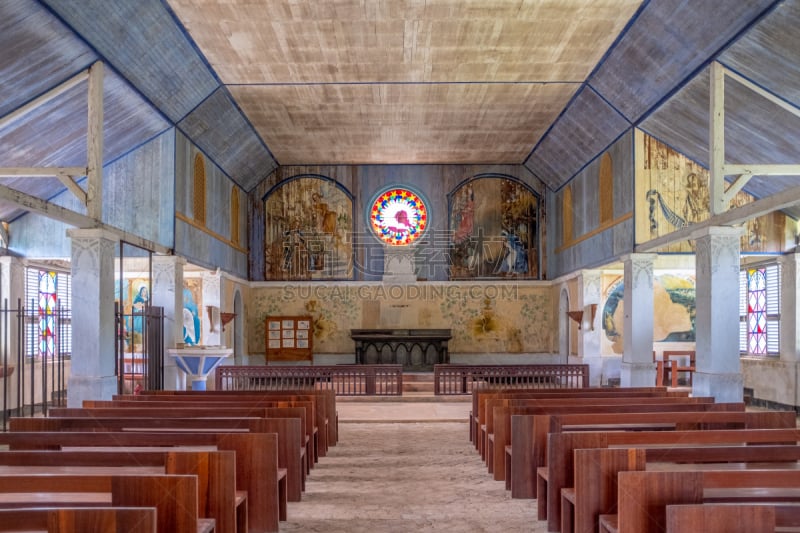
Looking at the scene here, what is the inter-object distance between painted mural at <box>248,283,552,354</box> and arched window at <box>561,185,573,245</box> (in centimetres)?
217

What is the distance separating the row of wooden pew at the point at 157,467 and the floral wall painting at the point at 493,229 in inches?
504

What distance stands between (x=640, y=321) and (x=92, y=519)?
1224 cm

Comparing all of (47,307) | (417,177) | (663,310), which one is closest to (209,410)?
(47,307)

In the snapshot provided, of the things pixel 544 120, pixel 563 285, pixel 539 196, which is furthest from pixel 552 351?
pixel 544 120

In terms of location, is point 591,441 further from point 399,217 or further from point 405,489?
point 399,217

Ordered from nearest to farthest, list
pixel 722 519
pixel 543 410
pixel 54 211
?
1. pixel 722 519
2. pixel 543 410
3. pixel 54 211

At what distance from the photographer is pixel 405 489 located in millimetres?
6809

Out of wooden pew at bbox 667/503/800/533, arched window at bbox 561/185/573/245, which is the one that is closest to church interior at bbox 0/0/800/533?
wooden pew at bbox 667/503/800/533

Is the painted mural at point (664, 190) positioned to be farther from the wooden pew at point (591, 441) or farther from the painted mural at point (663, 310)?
the wooden pew at point (591, 441)

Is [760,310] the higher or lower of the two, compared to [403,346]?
higher

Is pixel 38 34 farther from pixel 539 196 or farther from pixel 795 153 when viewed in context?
pixel 539 196

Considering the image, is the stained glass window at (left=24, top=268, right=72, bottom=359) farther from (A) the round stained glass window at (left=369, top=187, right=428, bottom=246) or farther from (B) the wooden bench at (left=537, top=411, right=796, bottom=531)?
(B) the wooden bench at (left=537, top=411, right=796, bottom=531)

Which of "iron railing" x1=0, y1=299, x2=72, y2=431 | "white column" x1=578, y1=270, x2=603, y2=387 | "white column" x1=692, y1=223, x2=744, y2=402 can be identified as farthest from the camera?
"white column" x1=578, y1=270, x2=603, y2=387

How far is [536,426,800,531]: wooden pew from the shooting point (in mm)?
5234
